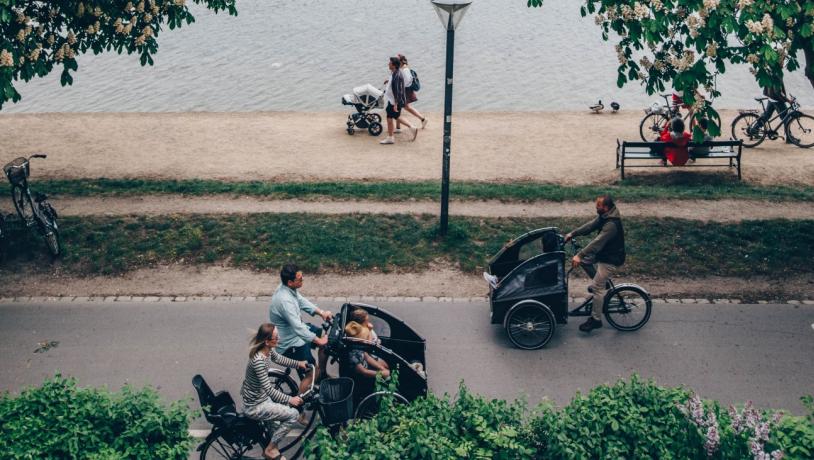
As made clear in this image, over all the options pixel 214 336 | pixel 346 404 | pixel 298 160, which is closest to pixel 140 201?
pixel 298 160

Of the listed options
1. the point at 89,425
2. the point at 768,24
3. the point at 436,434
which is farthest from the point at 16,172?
the point at 768,24

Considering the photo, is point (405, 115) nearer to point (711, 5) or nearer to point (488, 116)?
point (488, 116)

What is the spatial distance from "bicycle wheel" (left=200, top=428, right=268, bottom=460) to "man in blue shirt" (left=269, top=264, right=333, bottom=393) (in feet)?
2.91

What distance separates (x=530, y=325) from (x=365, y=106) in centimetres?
933

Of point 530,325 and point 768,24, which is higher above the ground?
point 768,24

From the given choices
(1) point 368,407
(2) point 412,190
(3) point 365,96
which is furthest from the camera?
(3) point 365,96

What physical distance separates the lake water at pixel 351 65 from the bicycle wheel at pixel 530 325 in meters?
13.4

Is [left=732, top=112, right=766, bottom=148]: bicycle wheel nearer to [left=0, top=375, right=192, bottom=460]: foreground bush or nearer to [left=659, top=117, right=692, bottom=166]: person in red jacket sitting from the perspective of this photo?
[left=659, top=117, right=692, bottom=166]: person in red jacket sitting

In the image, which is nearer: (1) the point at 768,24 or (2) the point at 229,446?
(2) the point at 229,446

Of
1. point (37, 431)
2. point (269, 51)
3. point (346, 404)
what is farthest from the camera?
point (269, 51)

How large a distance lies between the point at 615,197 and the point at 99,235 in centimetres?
906

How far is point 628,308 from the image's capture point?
1006cm

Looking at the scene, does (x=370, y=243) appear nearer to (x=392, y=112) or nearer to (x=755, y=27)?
(x=392, y=112)

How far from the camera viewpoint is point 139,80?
26.4 m
